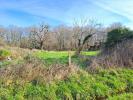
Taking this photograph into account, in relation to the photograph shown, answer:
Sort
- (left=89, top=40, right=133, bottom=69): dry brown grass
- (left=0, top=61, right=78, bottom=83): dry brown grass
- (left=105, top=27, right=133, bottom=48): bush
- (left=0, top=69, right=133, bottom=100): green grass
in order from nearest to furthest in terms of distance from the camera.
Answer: (left=0, top=69, right=133, bottom=100): green grass < (left=0, top=61, right=78, bottom=83): dry brown grass < (left=89, top=40, right=133, bottom=69): dry brown grass < (left=105, top=27, right=133, bottom=48): bush

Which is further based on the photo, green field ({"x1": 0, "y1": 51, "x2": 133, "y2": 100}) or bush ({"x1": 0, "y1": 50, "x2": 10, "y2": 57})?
bush ({"x1": 0, "y1": 50, "x2": 10, "y2": 57})

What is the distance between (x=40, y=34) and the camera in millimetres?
82625

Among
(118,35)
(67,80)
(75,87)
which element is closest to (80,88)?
(75,87)

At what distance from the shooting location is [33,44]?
7831 cm

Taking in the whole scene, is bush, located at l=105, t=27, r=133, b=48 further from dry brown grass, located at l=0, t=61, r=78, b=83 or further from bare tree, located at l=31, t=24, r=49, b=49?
bare tree, located at l=31, t=24, r=49, b=49

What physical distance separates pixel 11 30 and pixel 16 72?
8328cm

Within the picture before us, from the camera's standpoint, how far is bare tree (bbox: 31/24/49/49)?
261ft

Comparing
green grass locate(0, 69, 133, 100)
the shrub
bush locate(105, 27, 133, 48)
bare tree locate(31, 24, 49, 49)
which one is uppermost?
bare tree locate(31, 24, 49, 49)

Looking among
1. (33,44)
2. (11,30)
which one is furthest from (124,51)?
(11,30)

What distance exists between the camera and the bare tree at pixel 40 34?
261ft

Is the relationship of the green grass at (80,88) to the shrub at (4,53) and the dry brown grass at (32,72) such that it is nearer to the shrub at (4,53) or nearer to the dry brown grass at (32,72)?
the dry brown grass at (32,72)

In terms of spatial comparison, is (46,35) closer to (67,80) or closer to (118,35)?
(118,35)

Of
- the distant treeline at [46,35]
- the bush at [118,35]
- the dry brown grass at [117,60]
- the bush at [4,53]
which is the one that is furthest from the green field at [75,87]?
the distant treeline at [46,35]

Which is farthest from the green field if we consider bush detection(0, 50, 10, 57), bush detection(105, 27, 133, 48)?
bush detection(0, 50, 10, 57)
